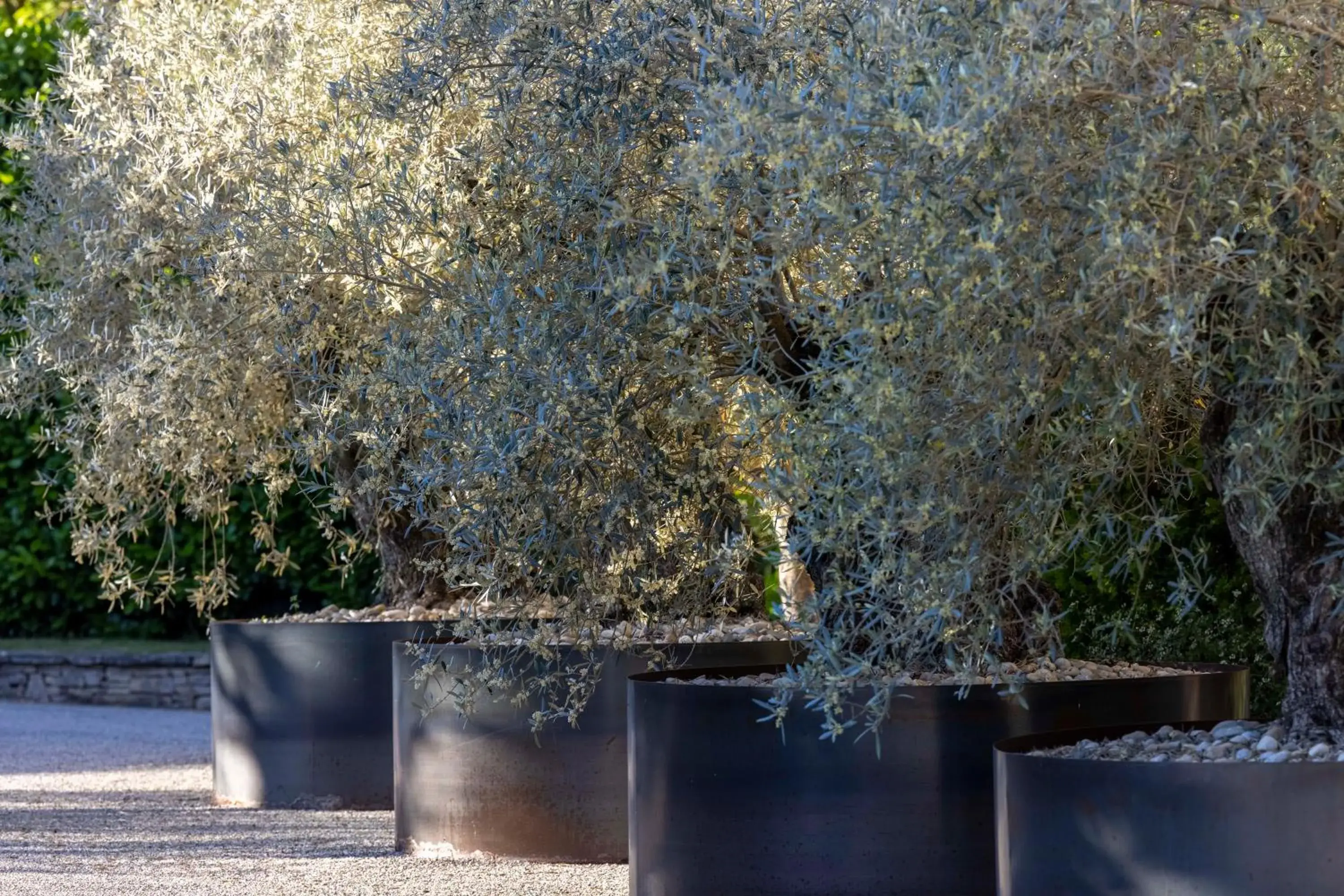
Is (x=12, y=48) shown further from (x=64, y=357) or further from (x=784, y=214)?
(x=784, y=214)

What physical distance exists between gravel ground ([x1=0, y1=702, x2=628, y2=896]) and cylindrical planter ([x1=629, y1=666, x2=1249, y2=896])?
98 centimetres

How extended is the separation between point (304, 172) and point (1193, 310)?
392 cm

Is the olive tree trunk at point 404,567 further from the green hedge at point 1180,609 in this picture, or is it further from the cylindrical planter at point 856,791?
the cylindrical planter at point 856,791

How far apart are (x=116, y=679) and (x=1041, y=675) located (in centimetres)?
820

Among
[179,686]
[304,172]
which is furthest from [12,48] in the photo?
[304,172]

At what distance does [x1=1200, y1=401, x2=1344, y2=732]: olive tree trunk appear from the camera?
433 cm

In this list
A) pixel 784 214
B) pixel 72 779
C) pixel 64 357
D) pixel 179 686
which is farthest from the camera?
pixel 179 686

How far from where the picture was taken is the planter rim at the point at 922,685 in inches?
203

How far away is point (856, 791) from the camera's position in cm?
511

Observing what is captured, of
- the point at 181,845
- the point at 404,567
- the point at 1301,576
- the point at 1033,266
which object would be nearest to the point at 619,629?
the point at 181,845

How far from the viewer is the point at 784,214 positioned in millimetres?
4203

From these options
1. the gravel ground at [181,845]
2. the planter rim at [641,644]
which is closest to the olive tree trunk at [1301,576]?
the planter rim at [641,644]

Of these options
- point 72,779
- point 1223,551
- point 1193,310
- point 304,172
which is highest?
point 304,172

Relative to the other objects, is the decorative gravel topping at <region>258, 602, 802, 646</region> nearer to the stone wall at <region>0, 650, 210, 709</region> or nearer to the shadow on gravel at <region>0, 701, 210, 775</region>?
the shadow on gravel at <region>0, 701, 210, 775</region>
